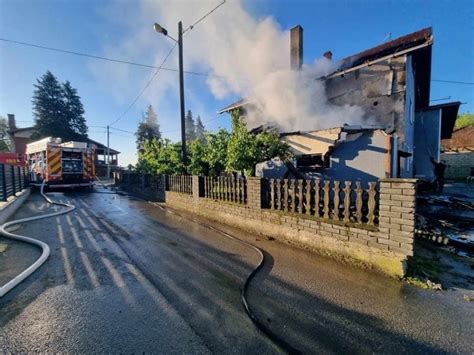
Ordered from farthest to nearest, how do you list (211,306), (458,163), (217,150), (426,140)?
1. (458,163)
2. (426,140)
3. (217,150)
4. (211,306)

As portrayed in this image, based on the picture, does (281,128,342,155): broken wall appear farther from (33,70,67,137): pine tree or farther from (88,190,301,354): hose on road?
(33,70,67,137): pine tree

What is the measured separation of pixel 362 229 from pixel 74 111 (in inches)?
1885

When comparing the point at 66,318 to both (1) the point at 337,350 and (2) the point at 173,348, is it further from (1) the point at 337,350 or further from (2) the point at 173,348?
(1) the point at 337,350

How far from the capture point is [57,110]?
36.8 metres

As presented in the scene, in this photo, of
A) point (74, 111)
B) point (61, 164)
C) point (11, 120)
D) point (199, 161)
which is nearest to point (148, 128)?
point (74, 111)

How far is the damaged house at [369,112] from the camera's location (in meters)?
7.79

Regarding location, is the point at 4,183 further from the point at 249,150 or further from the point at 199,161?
the point at 249,150

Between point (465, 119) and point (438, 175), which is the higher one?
point (465, 119)

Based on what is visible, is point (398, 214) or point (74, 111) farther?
point (74, 111)

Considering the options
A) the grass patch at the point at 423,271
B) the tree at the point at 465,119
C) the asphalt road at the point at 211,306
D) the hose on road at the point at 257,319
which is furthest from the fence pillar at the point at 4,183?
the tree at the point at 465,119

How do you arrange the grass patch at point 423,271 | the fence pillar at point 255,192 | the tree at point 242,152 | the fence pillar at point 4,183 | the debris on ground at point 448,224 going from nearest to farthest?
the grass patch at point 423,271 → the debris on ground at point 448,224 → the fence pillar at point 255,192 → the tree at point 242,152 → the fence pillar at point 4,183

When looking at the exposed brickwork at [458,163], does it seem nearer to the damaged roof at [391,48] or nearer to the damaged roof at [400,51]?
the damaged roof at [400,51]

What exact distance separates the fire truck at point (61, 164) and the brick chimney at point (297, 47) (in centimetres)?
1368

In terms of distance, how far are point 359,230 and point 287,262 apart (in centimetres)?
133
